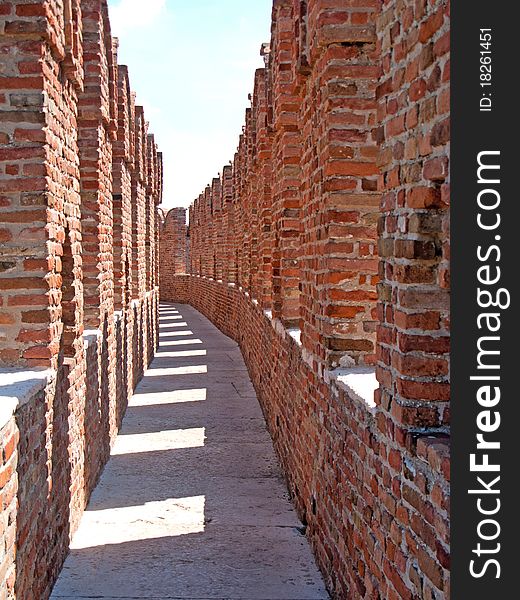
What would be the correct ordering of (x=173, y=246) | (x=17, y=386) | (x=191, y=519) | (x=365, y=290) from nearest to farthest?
(x=17, y=386), (x=365, y=290), (x=191, y=519), (x=173, y=246)

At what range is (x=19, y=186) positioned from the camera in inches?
169

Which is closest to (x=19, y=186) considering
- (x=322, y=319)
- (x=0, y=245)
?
(x=0, y=245)

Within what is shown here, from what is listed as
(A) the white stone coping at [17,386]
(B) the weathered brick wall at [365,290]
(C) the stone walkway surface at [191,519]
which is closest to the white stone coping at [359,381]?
(B) the weathered brick wall at [365,290]

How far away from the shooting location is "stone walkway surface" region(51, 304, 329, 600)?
172 inches

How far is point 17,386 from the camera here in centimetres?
Answer: 378

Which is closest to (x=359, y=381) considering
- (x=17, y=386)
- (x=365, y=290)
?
(x=365, y=290)

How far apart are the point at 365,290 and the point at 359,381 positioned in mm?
682

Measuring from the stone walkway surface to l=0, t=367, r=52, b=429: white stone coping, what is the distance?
4.04ft

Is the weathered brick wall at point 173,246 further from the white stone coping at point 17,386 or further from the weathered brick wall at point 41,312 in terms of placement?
the white stone coping at point 17,386

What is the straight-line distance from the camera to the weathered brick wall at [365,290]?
7.97 feet

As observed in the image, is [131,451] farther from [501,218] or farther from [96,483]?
[501,218]

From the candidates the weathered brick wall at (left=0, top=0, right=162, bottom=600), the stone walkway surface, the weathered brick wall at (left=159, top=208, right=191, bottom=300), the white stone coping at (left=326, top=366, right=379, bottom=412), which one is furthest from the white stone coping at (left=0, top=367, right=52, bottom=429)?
the weathered brick wall at (left=159, top=208, right=191, bottom=300)

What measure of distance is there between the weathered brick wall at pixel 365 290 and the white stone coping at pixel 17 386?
1.53 m

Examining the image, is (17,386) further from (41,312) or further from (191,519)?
(191,519)
